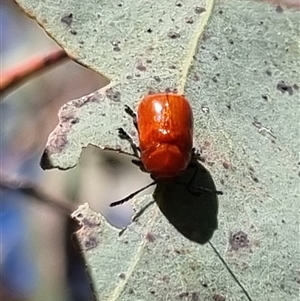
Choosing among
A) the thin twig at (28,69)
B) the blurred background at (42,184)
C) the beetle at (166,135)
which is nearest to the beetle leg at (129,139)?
the beetle at (166,135)

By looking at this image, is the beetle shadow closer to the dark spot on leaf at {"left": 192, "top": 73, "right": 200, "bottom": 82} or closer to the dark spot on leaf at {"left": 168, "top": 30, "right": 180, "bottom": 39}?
the dark spot on leaf at {"left": 192, "top": 73, "right": 200, "bottom": 82}

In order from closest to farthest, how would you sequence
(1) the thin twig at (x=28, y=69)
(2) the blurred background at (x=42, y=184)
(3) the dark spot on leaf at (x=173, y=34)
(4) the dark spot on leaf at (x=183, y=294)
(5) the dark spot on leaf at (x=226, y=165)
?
1. (4) the dark spot on leaf at (x=183, y=294)
2. (5) the dark spot on leaf at (x=226, y=165)
3. (3) the dark spot on leaf at (x=173, y=34)
4. (1) the thin twig at (x=28, y=69)
5. (2) the blurred background at (x=42, y=184)

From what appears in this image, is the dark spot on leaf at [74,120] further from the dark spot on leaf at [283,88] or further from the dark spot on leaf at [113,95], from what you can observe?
the dark spot on leaf at [283,88]

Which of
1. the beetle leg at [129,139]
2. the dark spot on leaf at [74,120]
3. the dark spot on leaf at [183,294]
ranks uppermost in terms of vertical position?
the dark spot on leaf at [74,120]

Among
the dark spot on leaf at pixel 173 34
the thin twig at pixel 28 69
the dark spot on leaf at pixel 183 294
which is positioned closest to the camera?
the dark spot on leaf at pixel 183 294

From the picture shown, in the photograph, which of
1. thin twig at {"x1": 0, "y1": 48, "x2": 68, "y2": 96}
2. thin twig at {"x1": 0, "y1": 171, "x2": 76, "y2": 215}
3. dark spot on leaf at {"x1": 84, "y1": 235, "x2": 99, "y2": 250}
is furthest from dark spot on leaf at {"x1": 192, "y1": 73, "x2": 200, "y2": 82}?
thin twig at {"x1": 0, "y1": 171, "x2": 76, "y2": 215}

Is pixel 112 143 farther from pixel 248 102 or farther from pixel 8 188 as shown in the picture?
pixel 8 188
